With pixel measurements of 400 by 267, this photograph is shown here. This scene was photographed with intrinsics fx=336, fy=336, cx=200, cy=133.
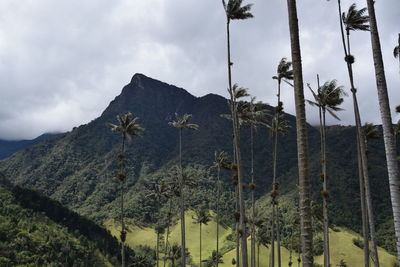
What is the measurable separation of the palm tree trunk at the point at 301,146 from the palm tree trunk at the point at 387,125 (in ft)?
10.7

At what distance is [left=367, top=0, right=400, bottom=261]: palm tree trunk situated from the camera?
10.6 meters

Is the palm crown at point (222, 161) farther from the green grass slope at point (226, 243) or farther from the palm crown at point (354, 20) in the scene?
the green grass slope at point (226, 243)

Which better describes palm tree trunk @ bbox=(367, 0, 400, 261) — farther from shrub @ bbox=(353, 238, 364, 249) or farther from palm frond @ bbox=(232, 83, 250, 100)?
shrub @ bbox=(353, 238, 364, 249)

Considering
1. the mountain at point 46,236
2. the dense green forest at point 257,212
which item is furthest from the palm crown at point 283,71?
the mountain at point 46,236

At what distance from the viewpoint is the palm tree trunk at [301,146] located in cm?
897

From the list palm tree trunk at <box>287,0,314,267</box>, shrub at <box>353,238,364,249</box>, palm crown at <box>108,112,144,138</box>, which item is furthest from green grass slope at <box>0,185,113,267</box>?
shrub at <box>353,238,364,249</box>

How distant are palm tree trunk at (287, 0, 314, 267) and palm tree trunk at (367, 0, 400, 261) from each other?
3272 mm

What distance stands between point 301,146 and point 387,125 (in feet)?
12.4

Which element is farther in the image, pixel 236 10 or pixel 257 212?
pixel 257 212

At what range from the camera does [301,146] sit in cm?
980

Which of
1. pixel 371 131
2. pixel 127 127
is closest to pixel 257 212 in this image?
pixel 127 127

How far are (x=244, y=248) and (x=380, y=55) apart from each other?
18.3 metres

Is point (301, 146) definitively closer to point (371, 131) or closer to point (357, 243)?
point (371, 131)

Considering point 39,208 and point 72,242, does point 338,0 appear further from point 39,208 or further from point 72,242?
point 39,208
